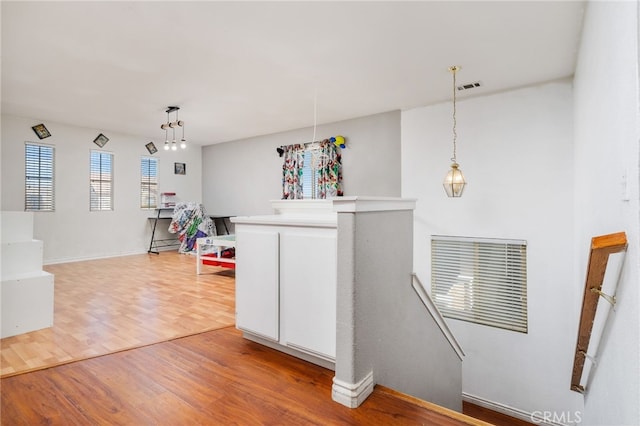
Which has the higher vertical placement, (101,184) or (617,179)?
(101,184)

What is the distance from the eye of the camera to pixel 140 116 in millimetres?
5699

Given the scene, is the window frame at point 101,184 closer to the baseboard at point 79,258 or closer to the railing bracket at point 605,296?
the baseboard at point 79,258

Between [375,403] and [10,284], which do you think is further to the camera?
[10,284]

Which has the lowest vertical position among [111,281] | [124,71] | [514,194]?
[111,281]

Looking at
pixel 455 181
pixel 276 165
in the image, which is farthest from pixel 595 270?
pixel 276 165

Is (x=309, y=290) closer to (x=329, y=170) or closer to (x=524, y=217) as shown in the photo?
(x=524, y=217)

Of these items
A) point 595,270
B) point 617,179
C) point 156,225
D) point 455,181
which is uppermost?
point 455,181

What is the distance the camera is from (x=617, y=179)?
4.76ft

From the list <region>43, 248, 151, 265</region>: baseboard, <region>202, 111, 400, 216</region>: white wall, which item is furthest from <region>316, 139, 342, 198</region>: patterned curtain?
<region>43, 248, 151, 265</region>: baseboard

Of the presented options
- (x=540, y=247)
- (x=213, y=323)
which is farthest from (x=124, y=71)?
(x=540, y=247)

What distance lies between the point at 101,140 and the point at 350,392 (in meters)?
7.65

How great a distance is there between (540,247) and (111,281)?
5982mm

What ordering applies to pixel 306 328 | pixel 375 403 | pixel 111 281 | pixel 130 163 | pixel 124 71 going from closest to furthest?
pixel 375 403, pixel 306 328, pixel 124 71, pixel 111 281, pixel 130 163

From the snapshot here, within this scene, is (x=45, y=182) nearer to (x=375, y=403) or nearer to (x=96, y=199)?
(x=96, y=199)
